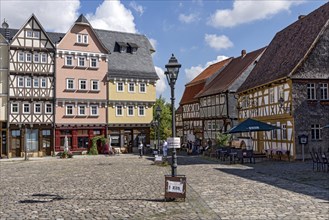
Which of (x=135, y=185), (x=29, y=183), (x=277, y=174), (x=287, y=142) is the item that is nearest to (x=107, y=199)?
(x=135, y=185)

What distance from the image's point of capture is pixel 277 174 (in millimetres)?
18922

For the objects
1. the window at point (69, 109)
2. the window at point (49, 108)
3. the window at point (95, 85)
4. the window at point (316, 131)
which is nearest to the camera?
the window at point (316, 131)

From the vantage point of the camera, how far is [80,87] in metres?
42.8

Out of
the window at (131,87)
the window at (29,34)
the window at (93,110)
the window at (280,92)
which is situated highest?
the window at (29,34)

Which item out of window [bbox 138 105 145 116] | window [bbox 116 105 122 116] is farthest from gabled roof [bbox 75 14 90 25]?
window [bbox 138 105 145 116]

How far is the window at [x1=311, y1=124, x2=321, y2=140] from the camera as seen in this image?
27719mm

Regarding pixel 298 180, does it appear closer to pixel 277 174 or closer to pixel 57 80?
pixel 277 174

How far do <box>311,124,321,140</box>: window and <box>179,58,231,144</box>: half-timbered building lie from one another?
70.5 ft

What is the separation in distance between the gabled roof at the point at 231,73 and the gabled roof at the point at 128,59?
715cm

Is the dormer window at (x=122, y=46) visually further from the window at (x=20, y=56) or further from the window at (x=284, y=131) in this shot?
the window at (x=284, y=131)

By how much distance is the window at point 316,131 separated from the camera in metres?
27.7

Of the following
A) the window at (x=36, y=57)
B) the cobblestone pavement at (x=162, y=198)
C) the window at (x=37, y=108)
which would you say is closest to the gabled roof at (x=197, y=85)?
the window at (x=37, y=108)

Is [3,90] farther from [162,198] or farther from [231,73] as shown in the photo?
[162,198]

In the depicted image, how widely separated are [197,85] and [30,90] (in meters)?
24.3
